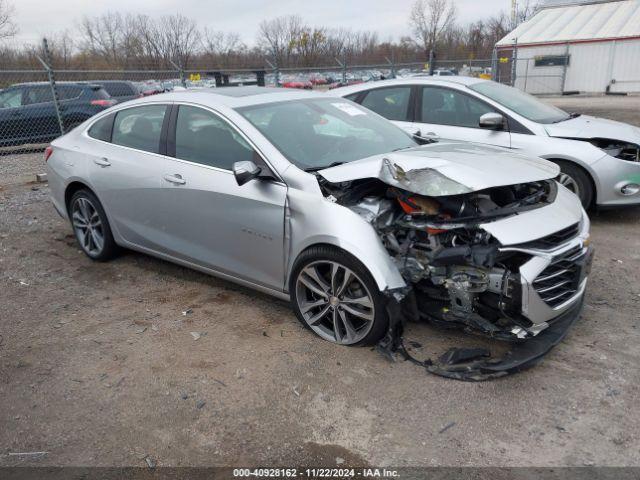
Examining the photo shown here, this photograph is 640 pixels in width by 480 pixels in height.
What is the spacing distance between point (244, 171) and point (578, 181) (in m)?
3.94

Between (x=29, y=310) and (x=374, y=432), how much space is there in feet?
10.2

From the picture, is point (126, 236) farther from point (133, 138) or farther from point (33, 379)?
point (33, 379)

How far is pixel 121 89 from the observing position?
14.0 meters

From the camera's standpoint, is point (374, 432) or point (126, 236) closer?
point (374, 432)

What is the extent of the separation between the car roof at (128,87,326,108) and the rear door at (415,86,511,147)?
2.15 metres

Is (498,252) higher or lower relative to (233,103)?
lower

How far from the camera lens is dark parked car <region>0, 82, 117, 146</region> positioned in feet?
38.0

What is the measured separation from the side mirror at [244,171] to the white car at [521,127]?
3.21 metres

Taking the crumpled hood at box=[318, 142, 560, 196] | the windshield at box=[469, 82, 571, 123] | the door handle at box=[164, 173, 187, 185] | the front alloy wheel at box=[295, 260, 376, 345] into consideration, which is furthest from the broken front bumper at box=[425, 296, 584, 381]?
the windshield at box=[469, 82, 571, 123]

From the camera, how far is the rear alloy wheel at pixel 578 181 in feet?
18.1

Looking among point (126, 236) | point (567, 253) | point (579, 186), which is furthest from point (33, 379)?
point (579, 186)

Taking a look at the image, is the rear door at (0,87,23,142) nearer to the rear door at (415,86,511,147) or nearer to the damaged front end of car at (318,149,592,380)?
the rear door at (415,86,511,147)

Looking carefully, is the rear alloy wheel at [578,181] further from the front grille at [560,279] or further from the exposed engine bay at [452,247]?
the front grille at [560,279]

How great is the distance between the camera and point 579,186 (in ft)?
18.2
